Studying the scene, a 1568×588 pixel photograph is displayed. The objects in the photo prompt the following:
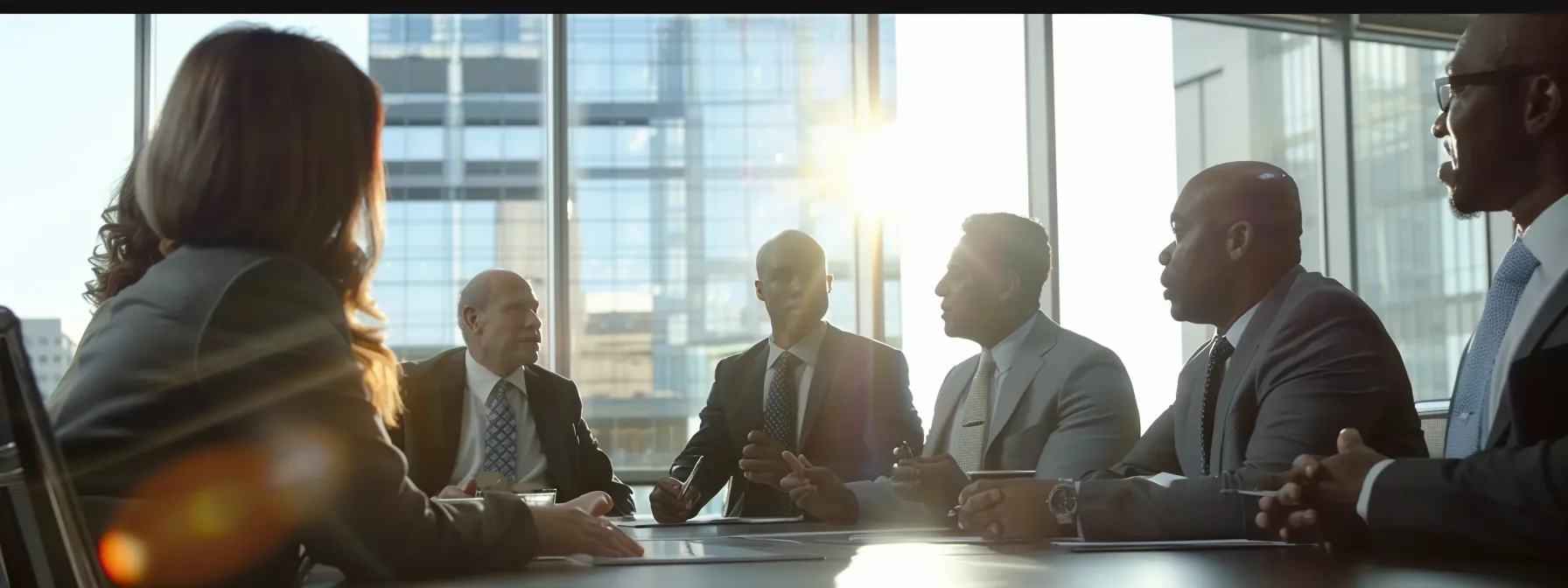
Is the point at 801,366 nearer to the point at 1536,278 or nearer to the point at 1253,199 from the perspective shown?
the point at 1253,199

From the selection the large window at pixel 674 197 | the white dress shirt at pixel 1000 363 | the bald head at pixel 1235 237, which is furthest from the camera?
the large window at pixel 674 197

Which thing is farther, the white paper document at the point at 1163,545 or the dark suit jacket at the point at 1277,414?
the dark suit jacket at the point at 1277,414

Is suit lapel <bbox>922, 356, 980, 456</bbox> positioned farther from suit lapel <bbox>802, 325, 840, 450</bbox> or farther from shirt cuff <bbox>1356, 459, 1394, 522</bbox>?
shirt cuff <bbox>1356, 459, 1394, 522</bbox>

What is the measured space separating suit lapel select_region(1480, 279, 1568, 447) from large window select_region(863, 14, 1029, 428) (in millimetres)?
5213

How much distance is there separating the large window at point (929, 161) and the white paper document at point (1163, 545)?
197 inches

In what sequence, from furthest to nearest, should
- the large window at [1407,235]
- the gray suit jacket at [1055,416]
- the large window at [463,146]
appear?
the large window at [1407,235]
the large window at [463,146]
the gray suit jacket at [1055,416]

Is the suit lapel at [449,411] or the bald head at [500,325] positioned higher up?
Result: the bald head at [500,325]

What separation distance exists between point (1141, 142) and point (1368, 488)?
18.8 ft

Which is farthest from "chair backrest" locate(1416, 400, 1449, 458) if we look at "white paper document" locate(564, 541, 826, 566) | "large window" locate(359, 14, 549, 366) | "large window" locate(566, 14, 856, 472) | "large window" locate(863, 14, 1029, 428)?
"large window" locate(359, 14, 549, 366)

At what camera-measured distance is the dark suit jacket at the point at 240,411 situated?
1.32 metres

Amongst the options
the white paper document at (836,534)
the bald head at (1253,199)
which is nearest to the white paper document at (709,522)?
the white paper document at (836,534)

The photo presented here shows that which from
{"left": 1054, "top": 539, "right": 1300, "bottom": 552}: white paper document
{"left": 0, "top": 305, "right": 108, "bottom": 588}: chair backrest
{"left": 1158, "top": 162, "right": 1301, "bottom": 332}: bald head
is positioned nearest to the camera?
{"left": 0, "top": 305, "right": 108, "bottom": 588}: chair backrest

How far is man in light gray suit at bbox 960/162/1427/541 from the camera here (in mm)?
2055

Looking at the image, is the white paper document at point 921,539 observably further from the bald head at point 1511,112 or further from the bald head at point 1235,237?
the bald head at point 1511,112
